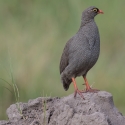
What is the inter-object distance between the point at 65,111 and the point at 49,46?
208 inches

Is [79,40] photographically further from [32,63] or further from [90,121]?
[32,63]

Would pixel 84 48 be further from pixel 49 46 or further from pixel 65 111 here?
pixel 49 46

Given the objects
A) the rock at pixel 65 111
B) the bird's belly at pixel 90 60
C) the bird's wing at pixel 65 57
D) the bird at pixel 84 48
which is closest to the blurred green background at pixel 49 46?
the bird's wing at pixel 65 57

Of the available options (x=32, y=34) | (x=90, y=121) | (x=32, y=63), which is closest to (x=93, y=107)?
(x=90, y=121)

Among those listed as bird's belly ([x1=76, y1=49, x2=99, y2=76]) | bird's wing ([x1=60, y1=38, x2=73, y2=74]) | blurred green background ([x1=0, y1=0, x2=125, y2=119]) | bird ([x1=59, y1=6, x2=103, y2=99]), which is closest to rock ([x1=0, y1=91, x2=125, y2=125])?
bird ([x1=59, y1=6, x2=103, y2=99])

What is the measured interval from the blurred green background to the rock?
3.70 m

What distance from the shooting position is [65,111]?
253 inches

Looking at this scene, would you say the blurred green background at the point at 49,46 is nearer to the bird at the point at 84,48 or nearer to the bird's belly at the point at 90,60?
the bird at the point at 84,48

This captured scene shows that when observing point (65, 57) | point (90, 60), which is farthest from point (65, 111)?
point (65, 57)

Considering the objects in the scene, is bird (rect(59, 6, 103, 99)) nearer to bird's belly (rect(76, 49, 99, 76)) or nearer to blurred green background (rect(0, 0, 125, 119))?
bird's belly (rect(76, 49, 99, 76))

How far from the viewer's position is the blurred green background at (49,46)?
36.3 feet

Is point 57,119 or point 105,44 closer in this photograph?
point 57,119

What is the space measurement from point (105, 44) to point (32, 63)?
1.52m

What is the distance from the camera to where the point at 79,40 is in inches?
303
